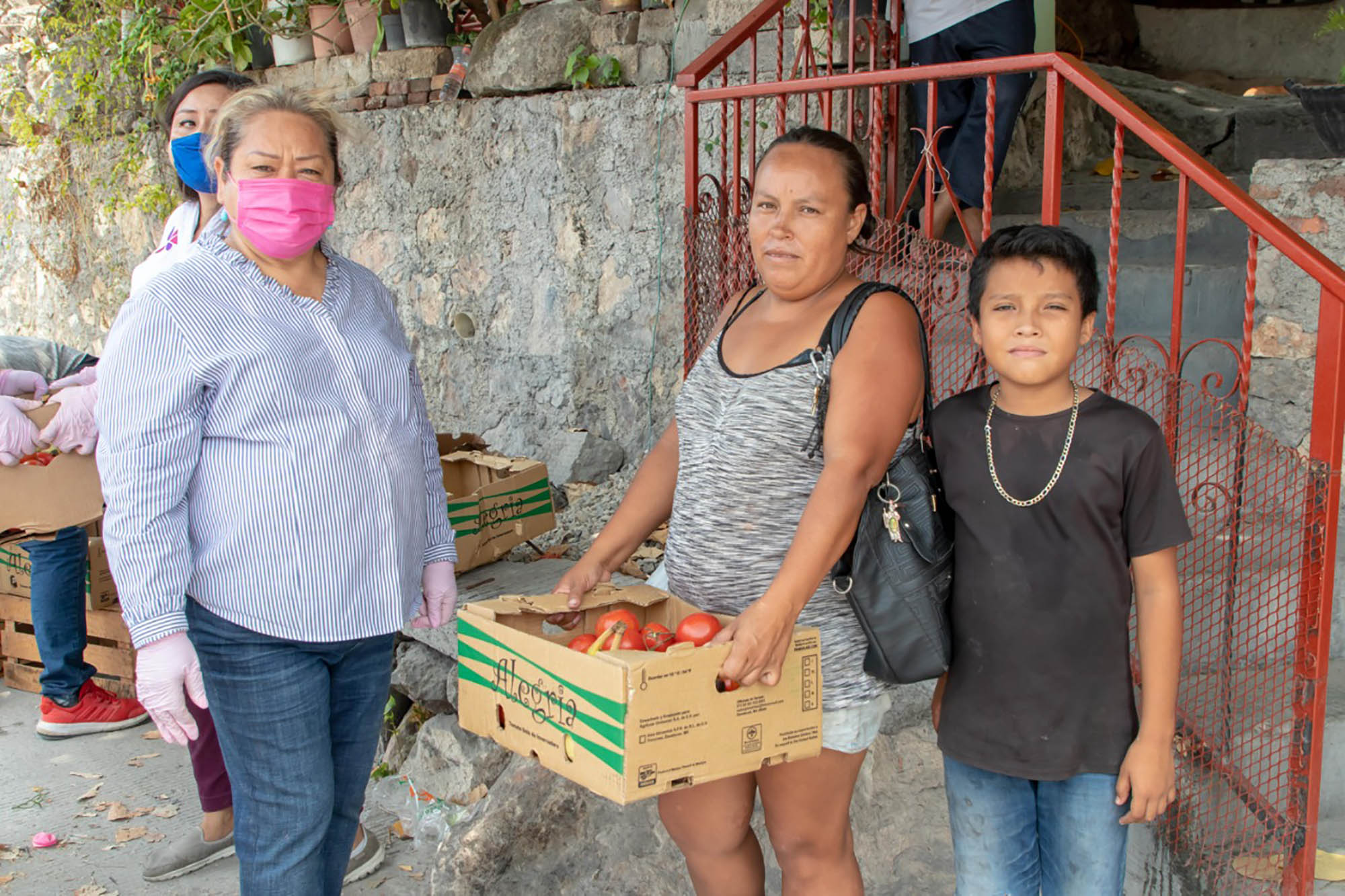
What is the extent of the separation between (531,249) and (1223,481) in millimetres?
3380

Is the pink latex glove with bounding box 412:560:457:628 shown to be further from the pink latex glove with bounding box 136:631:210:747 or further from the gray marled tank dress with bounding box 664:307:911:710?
the gray marled tank dress with bounding box 664:307:911:710

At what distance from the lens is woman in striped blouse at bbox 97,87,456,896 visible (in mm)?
2062

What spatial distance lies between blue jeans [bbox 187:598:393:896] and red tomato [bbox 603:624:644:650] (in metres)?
0.60

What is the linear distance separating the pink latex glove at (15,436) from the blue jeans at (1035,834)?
2627 mm

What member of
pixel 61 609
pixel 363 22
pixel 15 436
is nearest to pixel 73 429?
pixel 15 436

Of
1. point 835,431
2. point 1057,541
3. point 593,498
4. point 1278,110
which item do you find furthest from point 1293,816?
point 1278,110

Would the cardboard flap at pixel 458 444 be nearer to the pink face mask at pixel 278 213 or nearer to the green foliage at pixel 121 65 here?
the pink face mask at pixel 278 213

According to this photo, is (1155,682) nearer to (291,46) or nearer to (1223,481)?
(1223,481)

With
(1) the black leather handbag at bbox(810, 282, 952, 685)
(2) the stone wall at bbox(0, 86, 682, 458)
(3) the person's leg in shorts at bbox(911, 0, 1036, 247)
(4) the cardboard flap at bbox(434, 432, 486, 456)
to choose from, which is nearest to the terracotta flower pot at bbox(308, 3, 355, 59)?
(2) the stone wall at bbox(0, 86, 682, 458)

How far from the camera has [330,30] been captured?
628cm

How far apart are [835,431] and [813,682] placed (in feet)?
1.34

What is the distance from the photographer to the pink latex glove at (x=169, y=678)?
206 cm

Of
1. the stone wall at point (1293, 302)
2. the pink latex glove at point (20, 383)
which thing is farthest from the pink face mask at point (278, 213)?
the stone wall at point (1293, 302)

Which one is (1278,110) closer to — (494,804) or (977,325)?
(977,325)
